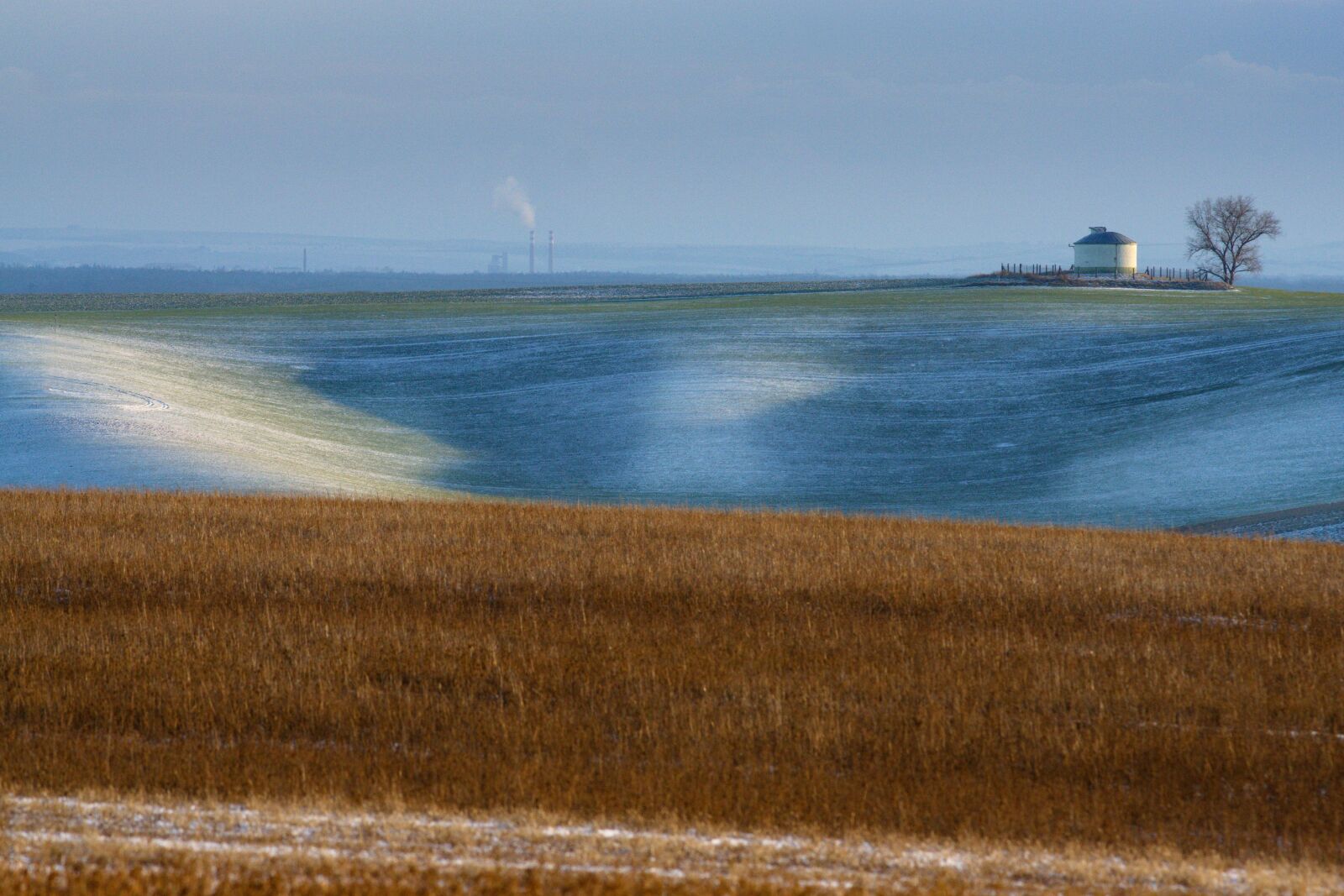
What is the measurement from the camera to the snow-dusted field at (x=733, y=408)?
149 feet

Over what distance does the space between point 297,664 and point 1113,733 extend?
846cm

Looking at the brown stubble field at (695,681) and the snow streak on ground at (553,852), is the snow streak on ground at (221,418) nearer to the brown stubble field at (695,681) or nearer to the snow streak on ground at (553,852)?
the brown stubble field at (695,681)

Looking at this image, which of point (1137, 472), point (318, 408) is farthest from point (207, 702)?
point (318, 408)

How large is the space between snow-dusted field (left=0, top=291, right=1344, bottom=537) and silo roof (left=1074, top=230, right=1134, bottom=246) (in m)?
51.9

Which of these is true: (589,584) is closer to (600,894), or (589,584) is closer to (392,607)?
(392,607)

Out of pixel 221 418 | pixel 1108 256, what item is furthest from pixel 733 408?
pixel 1108 256

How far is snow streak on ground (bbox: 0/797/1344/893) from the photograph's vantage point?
8406 millimetres

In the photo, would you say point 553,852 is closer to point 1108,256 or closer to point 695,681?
point 695,681

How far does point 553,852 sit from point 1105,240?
140 m

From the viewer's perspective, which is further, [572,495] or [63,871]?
[572,495]

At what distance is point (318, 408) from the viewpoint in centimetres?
6147

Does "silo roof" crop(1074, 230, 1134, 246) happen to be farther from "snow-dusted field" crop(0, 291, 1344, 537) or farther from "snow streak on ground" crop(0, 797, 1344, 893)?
"snow streak on ground" crop(0, 797, 1344, 893)

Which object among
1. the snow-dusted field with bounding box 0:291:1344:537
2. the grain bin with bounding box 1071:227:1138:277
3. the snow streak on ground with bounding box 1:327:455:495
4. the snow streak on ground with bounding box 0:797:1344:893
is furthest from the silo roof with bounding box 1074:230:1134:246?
the snow streak on ground with bounding box 0:797:1344:893

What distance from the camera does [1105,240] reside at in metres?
139
